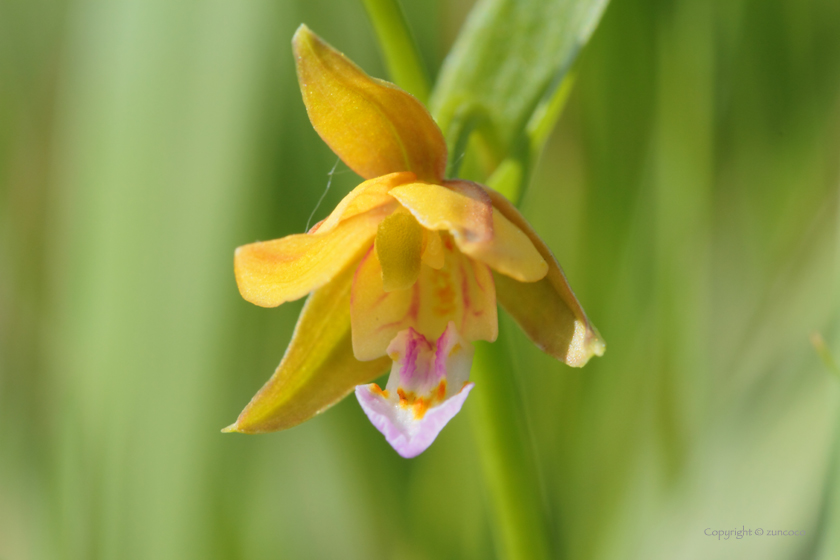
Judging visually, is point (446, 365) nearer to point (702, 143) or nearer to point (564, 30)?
point (564, 30)

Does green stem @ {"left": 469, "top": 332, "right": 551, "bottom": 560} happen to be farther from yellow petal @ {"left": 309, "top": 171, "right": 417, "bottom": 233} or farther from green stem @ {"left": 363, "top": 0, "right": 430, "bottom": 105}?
green stem @ {"left": 363, "top": 0, "right": 430, "bottom": 105}

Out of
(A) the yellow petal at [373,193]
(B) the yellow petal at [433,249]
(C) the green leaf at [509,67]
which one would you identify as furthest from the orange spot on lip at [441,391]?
(C) the green leaf at [509,67]

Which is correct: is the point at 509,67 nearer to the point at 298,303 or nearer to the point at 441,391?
the point at 441,391

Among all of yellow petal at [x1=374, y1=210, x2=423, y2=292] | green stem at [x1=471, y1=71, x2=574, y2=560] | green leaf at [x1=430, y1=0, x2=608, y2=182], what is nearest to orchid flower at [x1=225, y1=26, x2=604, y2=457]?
yellow petal at [x1=374, y1=210, x2=423, y2=292]

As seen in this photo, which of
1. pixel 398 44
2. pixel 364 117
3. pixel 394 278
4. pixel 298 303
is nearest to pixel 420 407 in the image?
pixel 394 278

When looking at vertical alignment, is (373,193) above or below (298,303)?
above

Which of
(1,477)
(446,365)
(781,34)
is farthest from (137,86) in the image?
(781,34)
